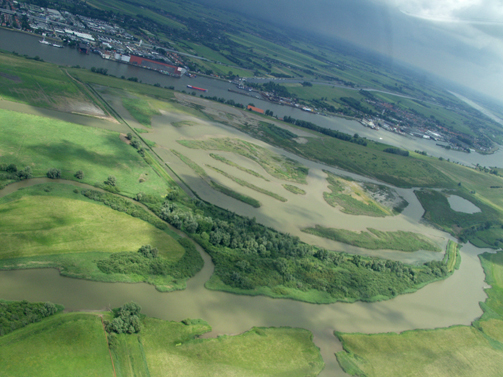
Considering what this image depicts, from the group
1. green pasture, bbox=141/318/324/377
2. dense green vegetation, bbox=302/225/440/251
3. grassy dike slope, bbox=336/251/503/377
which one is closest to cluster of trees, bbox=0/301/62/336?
green pasture, bbox=141/318/324/377

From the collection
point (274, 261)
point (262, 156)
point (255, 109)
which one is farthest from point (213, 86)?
point (274, 261)

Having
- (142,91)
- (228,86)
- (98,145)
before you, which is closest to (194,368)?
(98,145)

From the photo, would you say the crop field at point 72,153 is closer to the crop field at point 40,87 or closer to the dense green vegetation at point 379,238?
the crop field at point 40,87

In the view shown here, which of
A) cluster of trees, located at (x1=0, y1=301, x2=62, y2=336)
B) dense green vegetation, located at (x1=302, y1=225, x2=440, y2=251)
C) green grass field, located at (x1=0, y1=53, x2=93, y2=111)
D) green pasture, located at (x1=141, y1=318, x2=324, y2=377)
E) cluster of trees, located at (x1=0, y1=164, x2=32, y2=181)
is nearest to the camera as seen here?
cluster of trees, located at (x1=0, y1=301, x2=62, y2=336)

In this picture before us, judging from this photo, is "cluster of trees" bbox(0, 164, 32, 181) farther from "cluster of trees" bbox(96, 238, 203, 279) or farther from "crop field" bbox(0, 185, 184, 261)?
"cluster of trees" bbox(96, 238, 203, 279)

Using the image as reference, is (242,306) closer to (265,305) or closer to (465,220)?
(265,305)

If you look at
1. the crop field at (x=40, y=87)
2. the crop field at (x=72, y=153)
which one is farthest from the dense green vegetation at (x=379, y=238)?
the crop field at (x=40, y=87)
